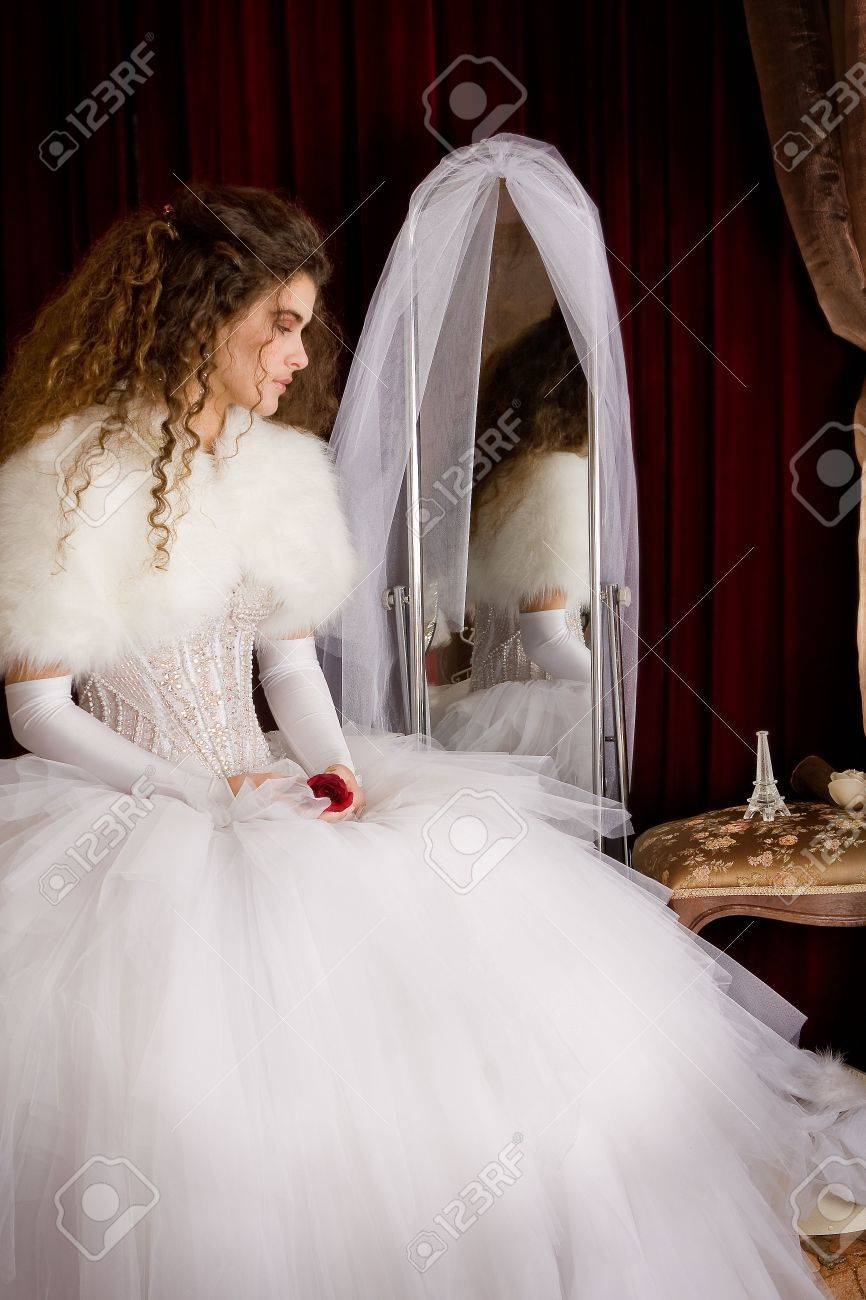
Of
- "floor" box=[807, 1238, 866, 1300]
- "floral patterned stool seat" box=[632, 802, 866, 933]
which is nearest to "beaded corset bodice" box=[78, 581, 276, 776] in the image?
"floral patterned stool seat" box=[632, 802, 866, 933]

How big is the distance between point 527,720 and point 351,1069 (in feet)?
3.30

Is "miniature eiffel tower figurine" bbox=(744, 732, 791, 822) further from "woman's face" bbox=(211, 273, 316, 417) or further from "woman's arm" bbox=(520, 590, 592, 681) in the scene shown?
"woman's face" bbox=(211, 273, 316, 417)

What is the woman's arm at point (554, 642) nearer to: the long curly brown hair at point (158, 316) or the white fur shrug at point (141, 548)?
the white fur shrug at point (141, 548)

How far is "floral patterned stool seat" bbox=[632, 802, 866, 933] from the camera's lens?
6.30 ft

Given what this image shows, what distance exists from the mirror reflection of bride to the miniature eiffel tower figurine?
330 millimetres

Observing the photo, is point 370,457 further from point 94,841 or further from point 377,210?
point 94,841

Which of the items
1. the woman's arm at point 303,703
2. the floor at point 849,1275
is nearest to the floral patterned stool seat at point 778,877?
the floor at point 849,1275

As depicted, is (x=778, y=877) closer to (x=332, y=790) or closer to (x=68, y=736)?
(x=332, y=790)

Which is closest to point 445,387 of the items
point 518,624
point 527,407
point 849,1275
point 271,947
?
point 527,407

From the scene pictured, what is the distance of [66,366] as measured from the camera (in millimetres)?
1729

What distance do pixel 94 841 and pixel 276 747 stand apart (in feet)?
1.85

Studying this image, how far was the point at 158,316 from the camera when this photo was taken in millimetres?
1762

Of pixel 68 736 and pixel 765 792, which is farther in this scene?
pixel 765 792

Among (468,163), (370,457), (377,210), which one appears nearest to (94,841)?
(370,457)
